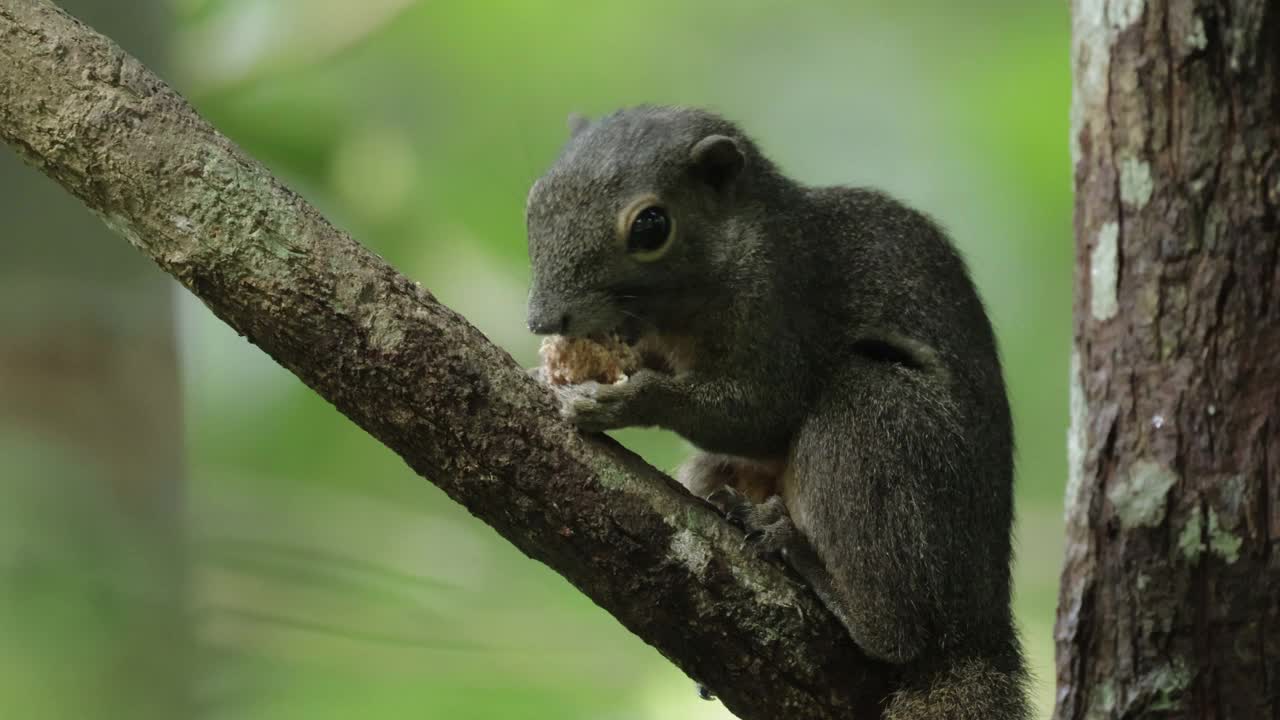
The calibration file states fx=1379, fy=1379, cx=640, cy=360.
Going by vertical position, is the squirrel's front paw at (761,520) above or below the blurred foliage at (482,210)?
below

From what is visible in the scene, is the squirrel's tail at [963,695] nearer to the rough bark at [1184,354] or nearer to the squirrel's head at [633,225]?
the rough bark at [1184,354]

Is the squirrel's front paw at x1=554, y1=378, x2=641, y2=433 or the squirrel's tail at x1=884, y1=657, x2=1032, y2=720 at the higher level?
the squirrel's front paw at x1=554, y1=378, x2=641, y2=433

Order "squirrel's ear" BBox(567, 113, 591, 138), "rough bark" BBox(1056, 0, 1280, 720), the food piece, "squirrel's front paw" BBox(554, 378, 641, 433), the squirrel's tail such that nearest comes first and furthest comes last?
"rough bark" BBox(1056, 0, 1280, 720) < "squirrel's front paw" BBox(554, 378, 641, 433) < the squirrel's tail < the food piece < "squirrel's ear" BBox(567, 113, 591, 138)

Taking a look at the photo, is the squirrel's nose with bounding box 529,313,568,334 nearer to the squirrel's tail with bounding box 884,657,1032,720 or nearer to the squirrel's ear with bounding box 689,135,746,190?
the squirrel's ear with bounding box 689,135,746,190

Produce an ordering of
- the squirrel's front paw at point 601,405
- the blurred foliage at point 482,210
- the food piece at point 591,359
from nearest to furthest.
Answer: the squirrel's front paw at point 601,405
the food piece at point 591,359
the blurred foliage at point 482,210

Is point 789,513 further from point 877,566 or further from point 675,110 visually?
point 675,110

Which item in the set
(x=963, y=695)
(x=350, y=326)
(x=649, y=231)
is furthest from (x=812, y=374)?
(x=350, y=326)

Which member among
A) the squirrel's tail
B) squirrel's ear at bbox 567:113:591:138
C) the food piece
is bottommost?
the squirrel's tail

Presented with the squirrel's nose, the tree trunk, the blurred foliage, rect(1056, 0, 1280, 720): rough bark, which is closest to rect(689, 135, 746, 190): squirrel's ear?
the squirrel's nose

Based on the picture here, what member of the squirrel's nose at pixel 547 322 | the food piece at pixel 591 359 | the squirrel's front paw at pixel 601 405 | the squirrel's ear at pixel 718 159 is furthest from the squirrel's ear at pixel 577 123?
the squirrel's front paw at pixel 601 405
